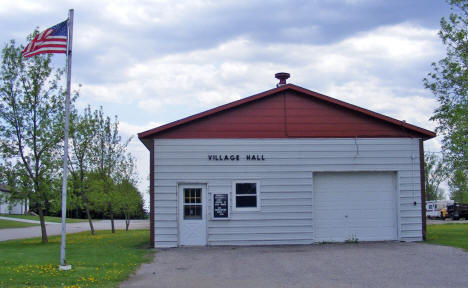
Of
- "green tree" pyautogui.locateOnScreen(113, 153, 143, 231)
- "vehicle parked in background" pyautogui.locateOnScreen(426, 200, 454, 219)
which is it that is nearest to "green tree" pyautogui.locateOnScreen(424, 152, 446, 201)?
"vehicle parked in background" pyautogui.locateOnScreen(426, 200, 454, 219)

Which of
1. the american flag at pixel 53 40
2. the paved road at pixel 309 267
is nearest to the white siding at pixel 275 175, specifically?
the paved road at pixel 309 267

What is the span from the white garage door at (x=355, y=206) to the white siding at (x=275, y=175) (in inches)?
12.5

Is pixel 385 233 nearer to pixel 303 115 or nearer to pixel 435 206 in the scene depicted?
pixel 303 115

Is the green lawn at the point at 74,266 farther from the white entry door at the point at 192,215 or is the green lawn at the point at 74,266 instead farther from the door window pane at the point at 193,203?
the door window pane at the point at 193,203

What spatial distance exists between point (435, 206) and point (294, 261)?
143ft

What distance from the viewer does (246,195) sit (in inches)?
671

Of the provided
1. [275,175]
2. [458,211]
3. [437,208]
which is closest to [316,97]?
[275,175]

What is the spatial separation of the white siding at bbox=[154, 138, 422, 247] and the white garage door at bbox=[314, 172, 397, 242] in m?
0.32

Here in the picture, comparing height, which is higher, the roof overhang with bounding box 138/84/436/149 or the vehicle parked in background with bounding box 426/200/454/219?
the roof overhang with bounding box 138/84/436/149

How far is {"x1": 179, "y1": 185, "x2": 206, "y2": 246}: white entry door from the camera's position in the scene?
55.2ft

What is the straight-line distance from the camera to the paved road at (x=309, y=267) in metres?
9.97

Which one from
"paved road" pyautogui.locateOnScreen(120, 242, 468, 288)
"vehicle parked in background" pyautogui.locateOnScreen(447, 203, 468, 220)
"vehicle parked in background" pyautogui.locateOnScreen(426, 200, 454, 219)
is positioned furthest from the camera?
"vehicle parked in background" pyautogui.locateOnScreen(426, 200, 454, 219)

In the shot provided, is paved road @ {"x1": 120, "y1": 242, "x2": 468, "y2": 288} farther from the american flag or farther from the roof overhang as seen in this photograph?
the american flag

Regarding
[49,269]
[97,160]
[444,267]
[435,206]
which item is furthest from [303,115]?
[435,206]
